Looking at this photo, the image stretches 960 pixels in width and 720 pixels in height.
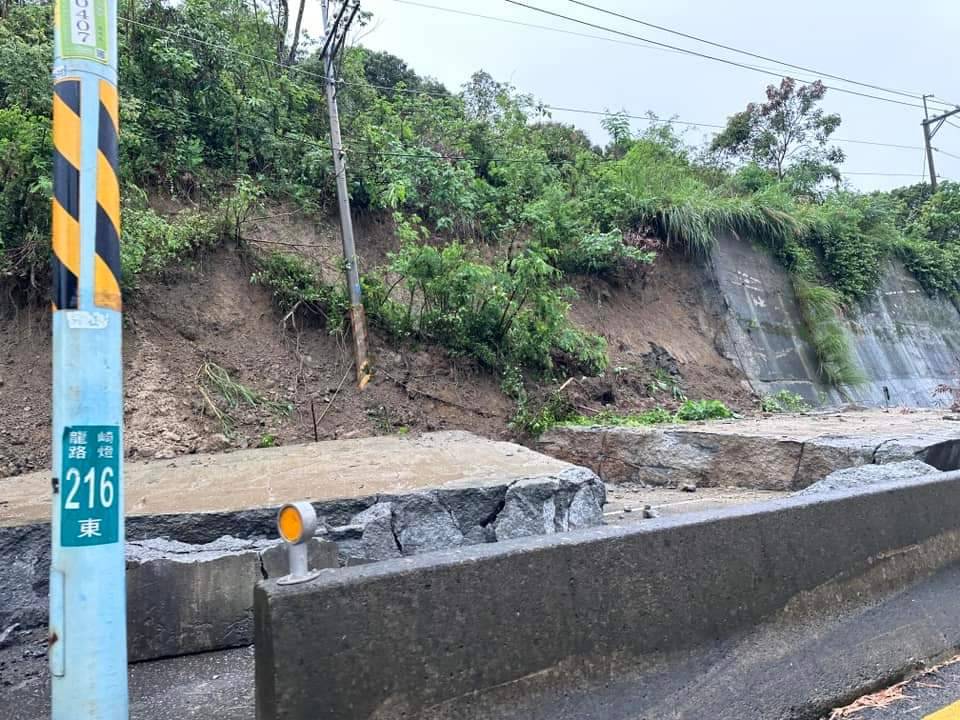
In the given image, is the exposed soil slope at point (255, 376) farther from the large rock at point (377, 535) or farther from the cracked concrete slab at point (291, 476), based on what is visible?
the large rock at point (377, 535)

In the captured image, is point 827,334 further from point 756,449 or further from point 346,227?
point 346,227

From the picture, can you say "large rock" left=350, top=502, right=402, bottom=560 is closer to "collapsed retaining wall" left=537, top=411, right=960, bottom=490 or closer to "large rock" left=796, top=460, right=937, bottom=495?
"large rock" left=796, top=460, right=937, bottom=495

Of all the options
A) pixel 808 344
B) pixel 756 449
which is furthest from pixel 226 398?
pixel 808 344

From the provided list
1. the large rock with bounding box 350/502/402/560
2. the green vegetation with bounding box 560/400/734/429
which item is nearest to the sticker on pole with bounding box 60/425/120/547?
the large rock with bounding box 350/502/402/560

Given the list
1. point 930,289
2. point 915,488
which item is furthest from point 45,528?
point 930,289

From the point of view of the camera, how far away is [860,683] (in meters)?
2.50

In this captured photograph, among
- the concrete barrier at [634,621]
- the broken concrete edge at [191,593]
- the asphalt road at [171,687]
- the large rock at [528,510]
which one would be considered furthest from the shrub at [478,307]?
the concrete barrier at [634,621]

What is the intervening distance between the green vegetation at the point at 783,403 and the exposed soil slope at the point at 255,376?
57cm

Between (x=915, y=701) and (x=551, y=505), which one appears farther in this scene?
(x=551, y=505)

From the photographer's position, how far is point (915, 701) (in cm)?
243

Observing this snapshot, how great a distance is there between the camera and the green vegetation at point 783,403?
37.4ft

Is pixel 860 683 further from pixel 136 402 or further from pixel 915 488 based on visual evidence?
pixel 136 402

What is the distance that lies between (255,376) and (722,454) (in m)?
5.50

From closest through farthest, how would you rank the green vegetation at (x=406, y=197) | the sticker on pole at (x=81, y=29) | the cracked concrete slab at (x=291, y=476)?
the sticker on pole at (x=81, y=29) → the cracked concrete slab at (x=291, y=476) → the green vegetation at (x=406, y=197)
